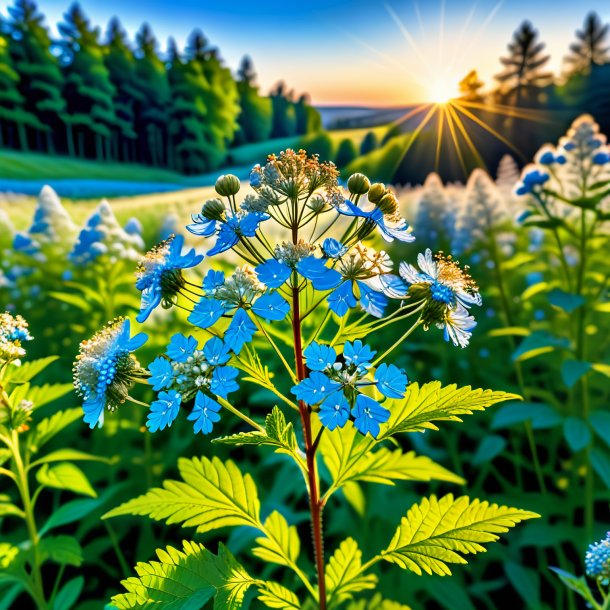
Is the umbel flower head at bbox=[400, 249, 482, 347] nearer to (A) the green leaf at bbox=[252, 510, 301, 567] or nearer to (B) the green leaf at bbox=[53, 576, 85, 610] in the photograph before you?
(A) the green leaf at bbox=[252, 510, 301, 567]

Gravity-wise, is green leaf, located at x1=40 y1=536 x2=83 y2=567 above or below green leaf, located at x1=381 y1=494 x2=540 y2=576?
below

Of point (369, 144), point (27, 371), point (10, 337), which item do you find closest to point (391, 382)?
point (10, 337)

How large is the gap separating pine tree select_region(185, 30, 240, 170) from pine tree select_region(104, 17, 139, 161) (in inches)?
58.2

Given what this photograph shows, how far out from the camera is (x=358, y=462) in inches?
54.9

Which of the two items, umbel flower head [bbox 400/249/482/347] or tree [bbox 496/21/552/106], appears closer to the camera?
umbel flower head [bbox 400/249/482/347]

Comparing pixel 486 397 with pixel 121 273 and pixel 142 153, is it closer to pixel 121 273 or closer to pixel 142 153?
pixel 121 273

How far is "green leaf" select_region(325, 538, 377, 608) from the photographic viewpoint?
53.8 inches

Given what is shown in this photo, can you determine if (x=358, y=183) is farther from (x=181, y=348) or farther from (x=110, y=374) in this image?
(x=110, y=374)

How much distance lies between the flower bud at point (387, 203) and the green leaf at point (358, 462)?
20.6 inches

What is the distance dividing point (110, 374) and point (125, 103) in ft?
41.7

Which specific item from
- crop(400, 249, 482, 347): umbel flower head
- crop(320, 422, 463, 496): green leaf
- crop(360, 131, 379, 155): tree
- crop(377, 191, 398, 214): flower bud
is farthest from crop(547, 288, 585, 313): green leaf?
crop(360, 131, 379, 155): tree

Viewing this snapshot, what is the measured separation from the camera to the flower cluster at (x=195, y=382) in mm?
1034

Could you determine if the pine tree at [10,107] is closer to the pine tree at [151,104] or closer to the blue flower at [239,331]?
the pine tree at [151,104]

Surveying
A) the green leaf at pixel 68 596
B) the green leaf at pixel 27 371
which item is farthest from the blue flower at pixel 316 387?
the green leaf at pixel 68 596
